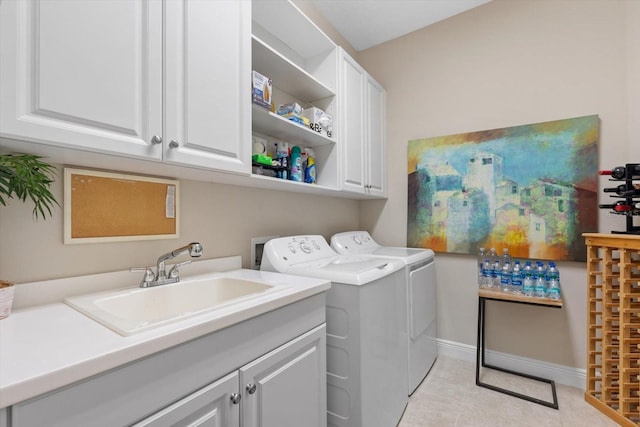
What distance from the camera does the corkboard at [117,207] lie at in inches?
42.5

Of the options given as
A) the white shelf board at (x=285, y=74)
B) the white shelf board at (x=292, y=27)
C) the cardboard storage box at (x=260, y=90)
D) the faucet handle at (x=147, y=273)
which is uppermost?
the white shelf board at (x=292, y=27)

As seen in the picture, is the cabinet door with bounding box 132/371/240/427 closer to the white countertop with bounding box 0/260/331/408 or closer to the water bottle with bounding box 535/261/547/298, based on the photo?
the white countertop with bounding box 0/260/331/408

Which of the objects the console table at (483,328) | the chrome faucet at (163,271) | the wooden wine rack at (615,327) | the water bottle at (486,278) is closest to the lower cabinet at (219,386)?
the chrome faucet at (163,271)

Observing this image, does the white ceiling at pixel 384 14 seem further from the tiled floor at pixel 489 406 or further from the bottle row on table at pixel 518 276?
the tiled floor at pixel 489 406

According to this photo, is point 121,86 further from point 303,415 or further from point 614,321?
point 614,321

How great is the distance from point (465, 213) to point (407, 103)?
118 centimetres

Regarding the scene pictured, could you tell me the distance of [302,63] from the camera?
2.24 metres

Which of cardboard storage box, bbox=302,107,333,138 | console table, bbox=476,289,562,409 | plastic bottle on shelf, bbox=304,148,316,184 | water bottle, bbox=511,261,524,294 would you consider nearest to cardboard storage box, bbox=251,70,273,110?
cardboard storage box, bbox=302,107,333,138

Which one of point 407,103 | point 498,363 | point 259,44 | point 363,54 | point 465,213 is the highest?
point 363,54

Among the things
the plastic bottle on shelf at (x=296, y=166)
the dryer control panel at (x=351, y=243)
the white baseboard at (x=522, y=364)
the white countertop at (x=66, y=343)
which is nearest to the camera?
the white countertop at (x=66, y=343)

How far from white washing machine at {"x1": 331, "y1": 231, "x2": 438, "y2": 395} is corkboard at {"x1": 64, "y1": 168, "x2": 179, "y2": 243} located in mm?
1287

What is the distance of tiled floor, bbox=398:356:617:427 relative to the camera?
1701 millimetres

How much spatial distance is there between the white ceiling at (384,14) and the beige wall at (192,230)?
1592 mm

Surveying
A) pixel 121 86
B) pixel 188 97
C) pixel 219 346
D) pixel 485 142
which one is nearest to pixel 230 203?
pixel 188 97
